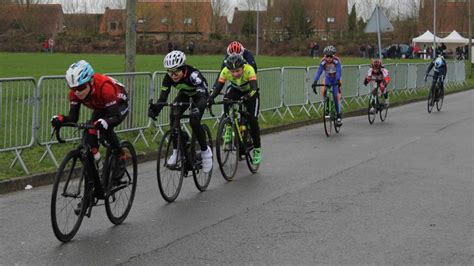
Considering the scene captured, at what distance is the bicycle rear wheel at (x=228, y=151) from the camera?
31.6 feet

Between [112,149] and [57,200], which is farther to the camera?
[112,149]

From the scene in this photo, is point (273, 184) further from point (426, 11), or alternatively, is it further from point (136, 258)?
point (426, 11)

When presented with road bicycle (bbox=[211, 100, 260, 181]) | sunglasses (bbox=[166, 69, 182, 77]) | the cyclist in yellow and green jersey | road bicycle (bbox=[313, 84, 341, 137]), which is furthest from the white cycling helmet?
road bicycle (bbox=[313, 84, 341, 137])

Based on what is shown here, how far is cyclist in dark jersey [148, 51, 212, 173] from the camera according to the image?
824 cm

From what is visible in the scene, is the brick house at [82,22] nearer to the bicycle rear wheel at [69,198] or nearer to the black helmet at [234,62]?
the black helmet at [234,62]

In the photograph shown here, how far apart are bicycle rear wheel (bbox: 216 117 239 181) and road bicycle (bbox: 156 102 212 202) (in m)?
0.65

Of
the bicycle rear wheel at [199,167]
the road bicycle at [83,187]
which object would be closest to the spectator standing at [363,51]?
the bicycle rear wheel at [199,167]

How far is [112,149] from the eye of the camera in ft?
23.4

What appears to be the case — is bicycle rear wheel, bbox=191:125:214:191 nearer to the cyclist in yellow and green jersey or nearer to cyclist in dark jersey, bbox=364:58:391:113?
the cyclist in yellow and green jersey

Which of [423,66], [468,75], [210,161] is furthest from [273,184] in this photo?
[468,75]

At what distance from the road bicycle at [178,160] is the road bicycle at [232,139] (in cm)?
72

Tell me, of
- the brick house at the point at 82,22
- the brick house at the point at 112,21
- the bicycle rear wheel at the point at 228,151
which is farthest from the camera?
the brick house at the point at 112,21

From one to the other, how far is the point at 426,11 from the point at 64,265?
83.4 m

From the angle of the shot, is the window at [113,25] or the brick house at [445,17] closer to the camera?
the brick house at [445,17]
